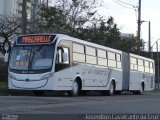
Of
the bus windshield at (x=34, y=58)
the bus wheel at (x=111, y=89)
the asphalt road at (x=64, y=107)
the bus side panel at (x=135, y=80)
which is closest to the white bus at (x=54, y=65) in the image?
the bus windshield at (x=34, y=58)

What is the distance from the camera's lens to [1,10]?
121250mm

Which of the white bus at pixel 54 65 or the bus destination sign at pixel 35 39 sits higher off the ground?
the bus destination sign at pixel 35 39

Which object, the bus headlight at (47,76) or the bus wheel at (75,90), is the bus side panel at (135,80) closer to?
the bus wheel at (75,90)

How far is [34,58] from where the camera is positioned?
26641 millimetres

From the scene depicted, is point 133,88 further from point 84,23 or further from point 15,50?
point 15,50

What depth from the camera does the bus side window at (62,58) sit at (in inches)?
1047

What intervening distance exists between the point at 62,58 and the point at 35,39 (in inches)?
70.7

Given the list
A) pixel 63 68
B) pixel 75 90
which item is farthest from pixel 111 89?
pixel 63 68

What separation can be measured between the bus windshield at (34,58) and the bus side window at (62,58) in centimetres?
38

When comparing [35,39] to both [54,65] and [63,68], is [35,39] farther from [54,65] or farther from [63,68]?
[63,68]

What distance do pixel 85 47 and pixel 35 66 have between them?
493cm

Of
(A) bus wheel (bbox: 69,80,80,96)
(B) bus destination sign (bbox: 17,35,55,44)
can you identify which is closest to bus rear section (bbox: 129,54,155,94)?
(A) bus wheel (bbox: 69,80,80,96)

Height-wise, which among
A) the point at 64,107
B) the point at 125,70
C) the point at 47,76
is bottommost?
the point at 64,107

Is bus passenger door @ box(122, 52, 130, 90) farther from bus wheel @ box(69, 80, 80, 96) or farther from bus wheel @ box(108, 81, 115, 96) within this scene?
bus wheel @ box(69, 80, 80, 96)
